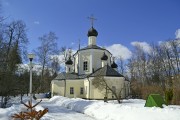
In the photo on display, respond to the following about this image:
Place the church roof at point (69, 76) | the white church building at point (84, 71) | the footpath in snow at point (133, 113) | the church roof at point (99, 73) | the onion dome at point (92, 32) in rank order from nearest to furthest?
the footpath in snow at point (133, 113), the church roof at point (99, 73), the white church building at point (84, 71), the church roof at point (69, 76), the onion dome at point (92, 32)

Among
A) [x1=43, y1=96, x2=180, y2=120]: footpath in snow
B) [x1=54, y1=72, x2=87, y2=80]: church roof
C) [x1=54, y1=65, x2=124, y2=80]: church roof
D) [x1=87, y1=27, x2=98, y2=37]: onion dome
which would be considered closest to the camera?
[x1=43, y1=96, x2=180, y2=120]: footpath in snow

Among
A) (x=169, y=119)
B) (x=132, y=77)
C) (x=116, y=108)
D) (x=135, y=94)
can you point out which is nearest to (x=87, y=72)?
(x=135, y=94)

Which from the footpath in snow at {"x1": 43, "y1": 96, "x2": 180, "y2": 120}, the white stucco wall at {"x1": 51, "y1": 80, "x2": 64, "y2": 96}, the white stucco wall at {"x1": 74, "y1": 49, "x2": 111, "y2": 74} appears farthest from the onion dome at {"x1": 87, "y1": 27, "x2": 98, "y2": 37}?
the footpath in snow at {"x1": 43, "y1": 96, "x2": 180, "y2": 120}

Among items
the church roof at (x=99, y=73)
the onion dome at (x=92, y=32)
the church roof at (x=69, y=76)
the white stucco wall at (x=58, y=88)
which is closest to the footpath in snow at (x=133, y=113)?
the church roof at (x=99, y=73)

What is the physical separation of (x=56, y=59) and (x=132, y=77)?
1856 cm

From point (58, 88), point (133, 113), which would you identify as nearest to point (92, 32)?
point (58, 88)

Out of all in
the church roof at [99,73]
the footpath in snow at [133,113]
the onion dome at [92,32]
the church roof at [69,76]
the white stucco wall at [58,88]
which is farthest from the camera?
the onion dome at [92,32]

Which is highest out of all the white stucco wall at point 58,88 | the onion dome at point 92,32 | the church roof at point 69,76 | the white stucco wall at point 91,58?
the onion dome at point 92,32

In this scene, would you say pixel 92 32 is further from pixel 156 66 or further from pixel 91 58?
pixel 156 66

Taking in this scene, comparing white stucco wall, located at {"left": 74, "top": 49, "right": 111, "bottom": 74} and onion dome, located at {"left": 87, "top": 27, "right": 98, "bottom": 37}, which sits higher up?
onion dome, located at {"left": 87, "top": 27, "right": 98, "bottom": 37}

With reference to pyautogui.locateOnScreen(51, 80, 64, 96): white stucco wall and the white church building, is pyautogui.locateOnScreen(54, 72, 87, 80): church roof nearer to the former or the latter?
the white church building

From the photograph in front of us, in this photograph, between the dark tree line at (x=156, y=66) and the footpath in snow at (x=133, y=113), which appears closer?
the footpath in snow at (x=133, y=113)

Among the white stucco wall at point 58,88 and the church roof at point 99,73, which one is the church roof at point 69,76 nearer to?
the church roof at point 99,73

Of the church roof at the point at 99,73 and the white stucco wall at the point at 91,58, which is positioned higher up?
the white stucco wall at the point at 91,58
